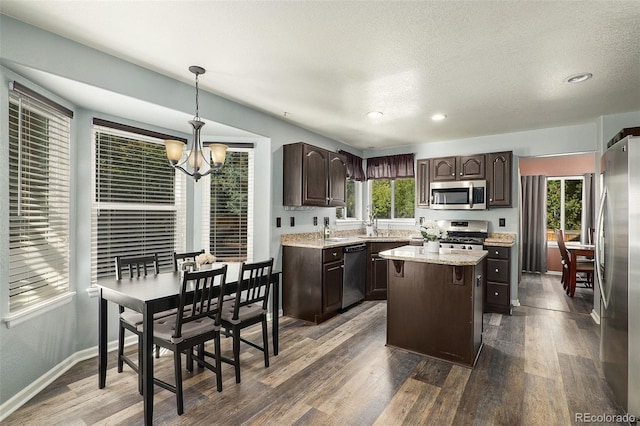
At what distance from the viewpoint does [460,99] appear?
3.42 m

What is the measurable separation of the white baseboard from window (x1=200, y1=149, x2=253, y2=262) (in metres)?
1.29

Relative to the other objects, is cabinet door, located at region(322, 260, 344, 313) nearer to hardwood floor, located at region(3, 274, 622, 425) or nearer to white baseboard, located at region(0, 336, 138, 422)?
hardwood floor, located at region(3, 274, 622, 425)

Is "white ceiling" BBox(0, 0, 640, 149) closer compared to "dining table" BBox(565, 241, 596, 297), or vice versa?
"white ceiling" BBox(0, 0, 640, 149)

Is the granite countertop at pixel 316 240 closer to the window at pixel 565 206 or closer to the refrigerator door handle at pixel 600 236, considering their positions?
the refrigerator door handle at pixel 600 236

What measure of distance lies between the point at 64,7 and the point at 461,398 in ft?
11.8

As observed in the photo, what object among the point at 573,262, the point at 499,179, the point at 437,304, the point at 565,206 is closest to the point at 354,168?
the point at 499,179

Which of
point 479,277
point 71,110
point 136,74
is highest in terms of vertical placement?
point 136,74

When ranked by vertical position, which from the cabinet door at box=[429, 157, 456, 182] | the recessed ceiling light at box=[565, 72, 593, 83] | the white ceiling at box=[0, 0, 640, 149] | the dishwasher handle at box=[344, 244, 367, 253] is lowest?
the dishwasher handle at box=[344, 244, 367, 253]

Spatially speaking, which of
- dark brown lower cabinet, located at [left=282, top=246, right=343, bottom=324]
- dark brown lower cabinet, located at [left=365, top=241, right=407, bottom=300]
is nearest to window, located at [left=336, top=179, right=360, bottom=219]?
dark brown lower cabinet, located at [left=365, top=241, right=407, bottom=300]

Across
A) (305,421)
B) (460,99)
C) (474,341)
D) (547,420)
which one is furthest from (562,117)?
(305,421)

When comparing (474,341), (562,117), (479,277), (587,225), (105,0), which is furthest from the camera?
(587,225)

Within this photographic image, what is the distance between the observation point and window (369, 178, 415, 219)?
5836 millimetres

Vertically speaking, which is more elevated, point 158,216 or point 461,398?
point 158,216

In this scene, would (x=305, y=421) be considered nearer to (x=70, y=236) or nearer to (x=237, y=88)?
(x=70, y=236)
